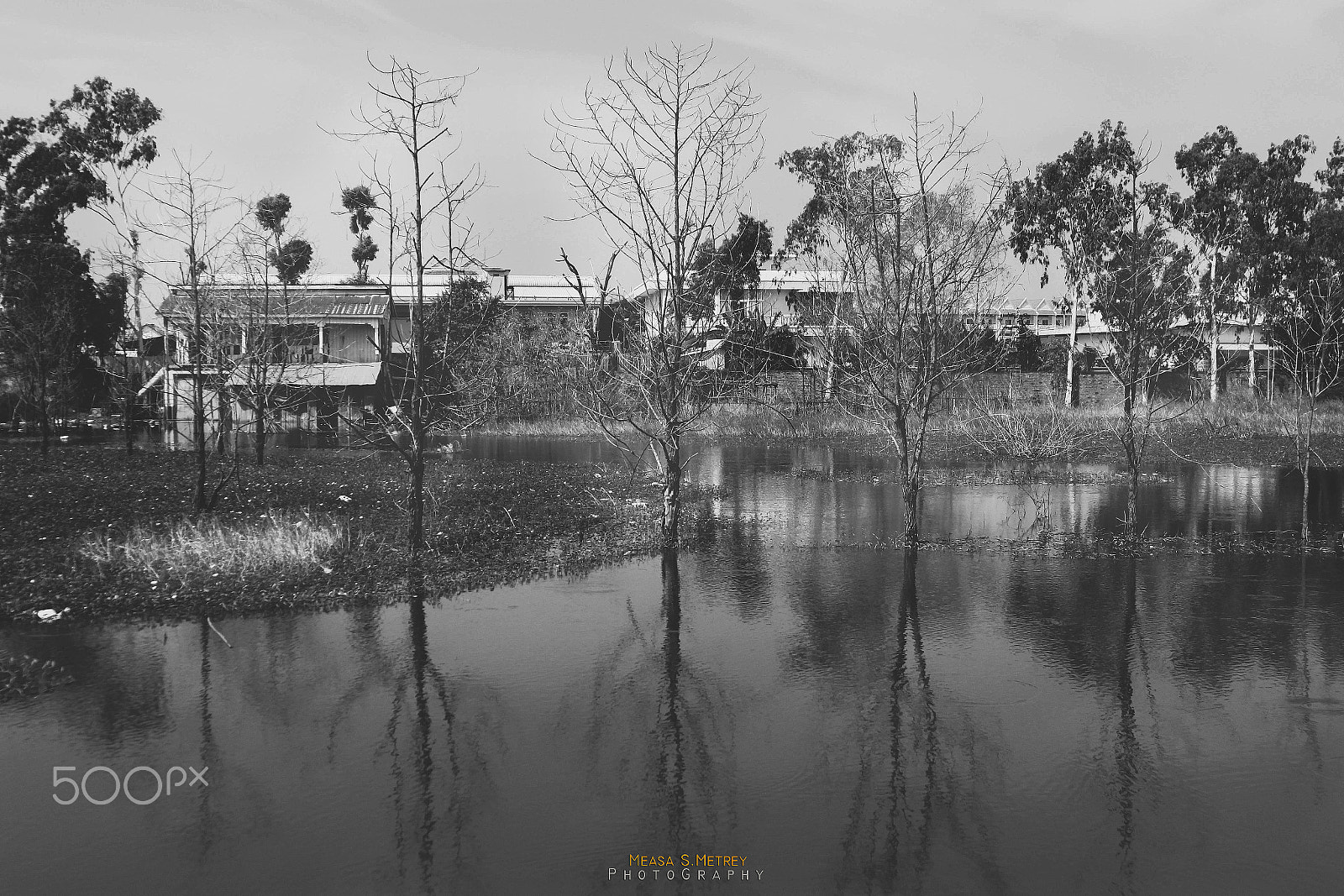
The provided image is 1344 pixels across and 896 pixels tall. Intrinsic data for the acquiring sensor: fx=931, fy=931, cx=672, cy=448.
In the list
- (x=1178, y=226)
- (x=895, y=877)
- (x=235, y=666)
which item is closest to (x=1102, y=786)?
(x=895, y=877)

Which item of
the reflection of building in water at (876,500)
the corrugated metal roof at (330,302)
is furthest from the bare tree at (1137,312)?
the corrugated metal roof at (330,302)

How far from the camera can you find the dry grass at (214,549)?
12781 millimetres

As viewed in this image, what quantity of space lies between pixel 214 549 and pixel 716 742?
9.02 metres

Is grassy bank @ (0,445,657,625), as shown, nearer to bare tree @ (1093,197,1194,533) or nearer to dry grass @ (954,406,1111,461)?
bare tree @ (1093,197,1194,533)

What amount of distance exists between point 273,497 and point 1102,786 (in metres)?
16.8

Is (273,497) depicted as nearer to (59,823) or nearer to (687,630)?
(687,630)

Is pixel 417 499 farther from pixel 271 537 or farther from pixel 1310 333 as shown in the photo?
pixel 1310 333

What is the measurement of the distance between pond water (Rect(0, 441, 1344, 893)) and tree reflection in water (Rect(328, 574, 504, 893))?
0.03 m

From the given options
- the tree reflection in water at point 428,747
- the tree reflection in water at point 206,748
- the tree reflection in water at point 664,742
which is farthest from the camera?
the tree reflection in water at point 664,742

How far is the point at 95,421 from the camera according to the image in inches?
1983

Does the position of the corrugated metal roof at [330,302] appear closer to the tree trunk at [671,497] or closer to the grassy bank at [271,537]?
the grassy bank at [271,537]

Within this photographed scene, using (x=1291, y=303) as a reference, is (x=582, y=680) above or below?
below

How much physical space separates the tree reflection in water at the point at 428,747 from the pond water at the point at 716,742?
3cm

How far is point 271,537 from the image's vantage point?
13852mm
